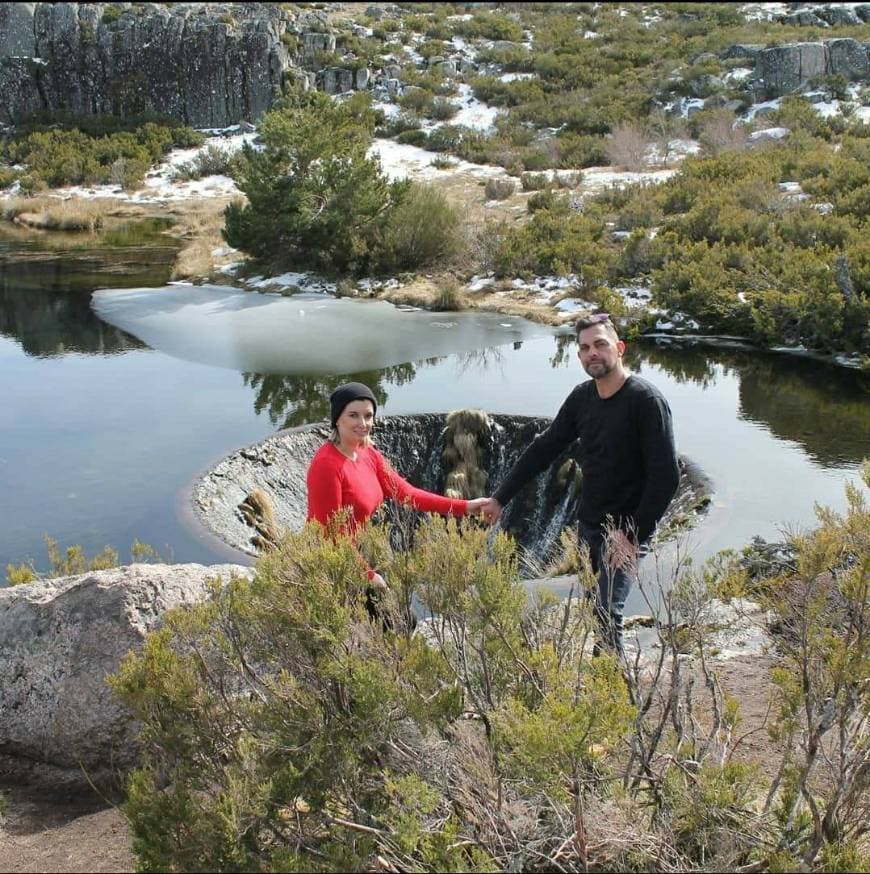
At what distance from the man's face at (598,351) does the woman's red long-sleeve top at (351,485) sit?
946mm

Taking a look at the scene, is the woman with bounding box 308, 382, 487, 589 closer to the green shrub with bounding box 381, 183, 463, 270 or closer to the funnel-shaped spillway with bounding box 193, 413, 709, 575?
the funnel-shaped spillway with bounding box 193, 413, 709, 575

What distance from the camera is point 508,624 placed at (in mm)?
3348

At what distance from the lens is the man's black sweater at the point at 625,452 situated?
421cm

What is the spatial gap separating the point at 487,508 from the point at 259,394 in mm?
8488

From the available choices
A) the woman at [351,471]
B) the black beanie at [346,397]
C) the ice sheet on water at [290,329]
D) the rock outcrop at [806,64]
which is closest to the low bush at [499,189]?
the ice sheet on water at [290,329]

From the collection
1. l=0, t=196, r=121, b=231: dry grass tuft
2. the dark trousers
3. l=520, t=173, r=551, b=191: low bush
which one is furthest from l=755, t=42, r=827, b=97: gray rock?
the dark trousers

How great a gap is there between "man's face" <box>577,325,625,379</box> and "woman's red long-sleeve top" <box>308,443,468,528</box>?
95 centimetres

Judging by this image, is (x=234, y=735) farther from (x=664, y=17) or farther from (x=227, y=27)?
(x=664, y=17)

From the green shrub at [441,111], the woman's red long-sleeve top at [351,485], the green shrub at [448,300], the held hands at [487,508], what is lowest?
the green shrub at [448,300]

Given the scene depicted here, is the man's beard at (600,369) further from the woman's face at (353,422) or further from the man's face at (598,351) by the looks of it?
the woman's face at (353,422)

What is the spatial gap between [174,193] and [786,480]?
91.3ft

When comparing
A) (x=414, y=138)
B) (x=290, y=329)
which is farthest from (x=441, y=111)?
(x=290, y=329)

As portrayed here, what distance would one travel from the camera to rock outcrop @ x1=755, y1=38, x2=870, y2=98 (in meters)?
35.9

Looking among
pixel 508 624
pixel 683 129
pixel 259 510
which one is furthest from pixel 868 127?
pixel 508 624
